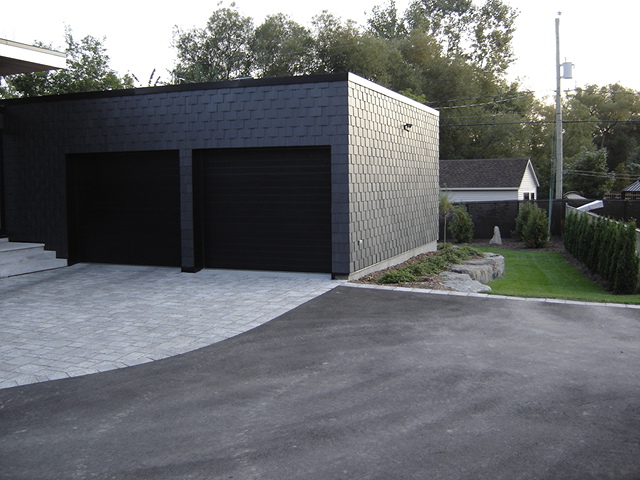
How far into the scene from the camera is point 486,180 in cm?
3359

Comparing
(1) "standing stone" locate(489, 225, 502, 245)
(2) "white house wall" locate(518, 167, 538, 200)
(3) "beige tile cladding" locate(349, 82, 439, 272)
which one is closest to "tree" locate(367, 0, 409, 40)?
(2) "white house wall" locate(518, 167, 538, 200)

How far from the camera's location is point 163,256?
1247 cm

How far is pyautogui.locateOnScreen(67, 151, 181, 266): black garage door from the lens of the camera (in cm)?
1234

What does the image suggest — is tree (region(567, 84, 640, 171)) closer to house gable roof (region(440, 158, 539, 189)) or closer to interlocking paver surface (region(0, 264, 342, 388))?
house gable roof (region(440, 158, 539, 189))

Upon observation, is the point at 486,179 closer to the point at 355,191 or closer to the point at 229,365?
the point at 355,191

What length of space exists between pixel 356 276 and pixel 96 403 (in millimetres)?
6633

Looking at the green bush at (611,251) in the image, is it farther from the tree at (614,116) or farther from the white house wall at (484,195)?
the tree at (614,116)

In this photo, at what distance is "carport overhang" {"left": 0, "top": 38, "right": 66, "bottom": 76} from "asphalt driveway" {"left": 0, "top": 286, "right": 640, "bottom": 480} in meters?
6.99

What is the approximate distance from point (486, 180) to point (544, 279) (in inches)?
764

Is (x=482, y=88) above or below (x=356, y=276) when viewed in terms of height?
above

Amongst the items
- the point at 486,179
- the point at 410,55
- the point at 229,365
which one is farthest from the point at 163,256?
the point at 410,55

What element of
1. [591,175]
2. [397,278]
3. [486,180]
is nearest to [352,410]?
[397,278]

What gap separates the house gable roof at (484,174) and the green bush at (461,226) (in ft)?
35.1

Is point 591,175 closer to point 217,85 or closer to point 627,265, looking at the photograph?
point 627,265
